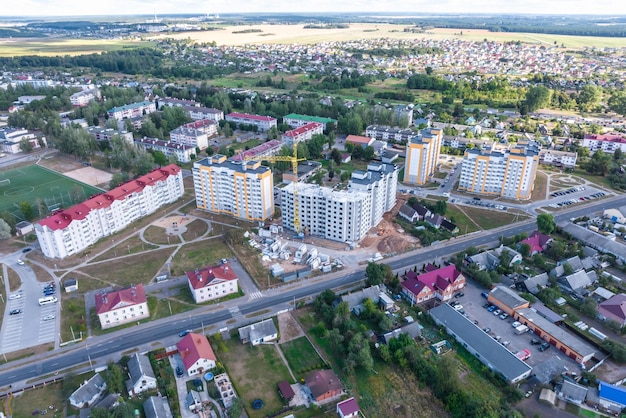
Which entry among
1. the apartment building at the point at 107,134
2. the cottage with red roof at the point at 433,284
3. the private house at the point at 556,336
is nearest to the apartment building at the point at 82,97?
the apartment building at the point at 107,134

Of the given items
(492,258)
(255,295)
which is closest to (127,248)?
(255,295)

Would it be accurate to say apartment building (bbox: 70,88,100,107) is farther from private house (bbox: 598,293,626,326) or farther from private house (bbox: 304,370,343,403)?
private house (bbox: 598,293,626,326)

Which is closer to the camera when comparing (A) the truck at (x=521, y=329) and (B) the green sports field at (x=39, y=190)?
(A) the truck at (x=521, y=329)

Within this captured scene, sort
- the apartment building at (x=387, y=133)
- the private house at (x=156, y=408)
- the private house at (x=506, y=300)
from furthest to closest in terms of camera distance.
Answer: the apartment building at (x=387, y=133), the private house at (x=506, y=300), the private house at (x=156, y=408)

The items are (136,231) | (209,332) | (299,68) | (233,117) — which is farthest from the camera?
(299,68)

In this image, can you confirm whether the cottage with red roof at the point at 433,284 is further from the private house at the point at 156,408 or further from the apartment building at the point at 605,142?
the apartment building at the point at 605,142

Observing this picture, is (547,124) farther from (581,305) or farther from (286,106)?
(581,305)

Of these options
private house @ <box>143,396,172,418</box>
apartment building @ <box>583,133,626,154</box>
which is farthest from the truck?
apartment building @ <box>583,133,626,154</box>

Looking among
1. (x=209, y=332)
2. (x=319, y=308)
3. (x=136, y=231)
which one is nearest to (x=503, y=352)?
(x=319, y=308)
